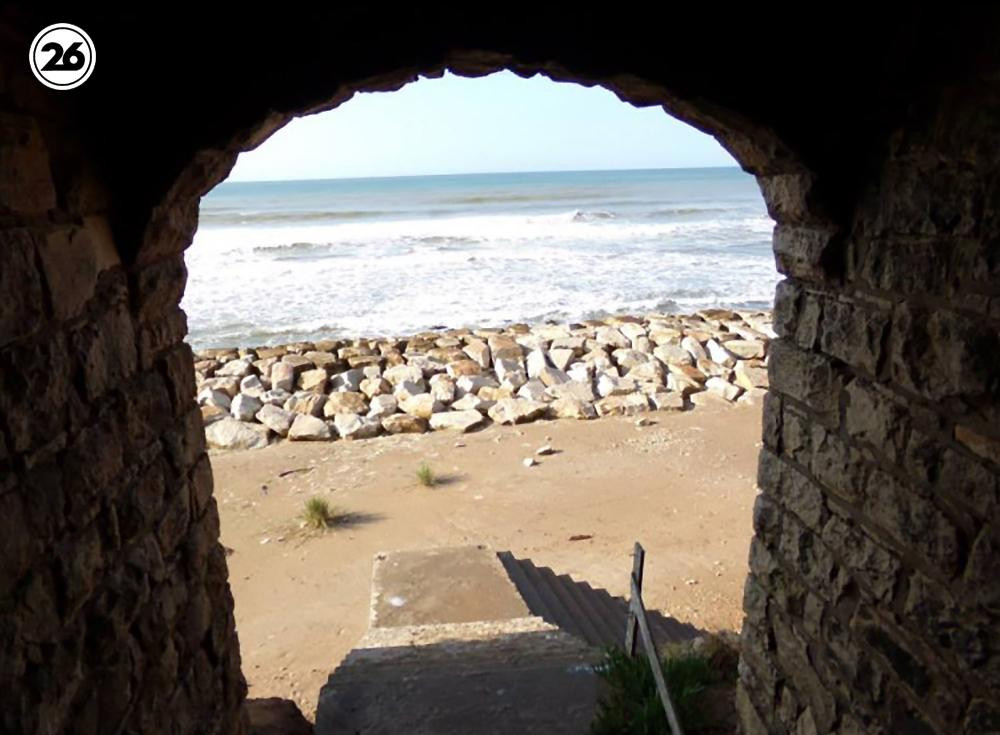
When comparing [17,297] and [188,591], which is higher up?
[17,297]

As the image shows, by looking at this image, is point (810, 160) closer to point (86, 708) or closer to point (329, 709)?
point (86, 708)

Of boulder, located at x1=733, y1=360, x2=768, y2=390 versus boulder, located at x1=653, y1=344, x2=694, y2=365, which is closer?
boulder, located at x1=733, y1=360, x2=768, y2=390

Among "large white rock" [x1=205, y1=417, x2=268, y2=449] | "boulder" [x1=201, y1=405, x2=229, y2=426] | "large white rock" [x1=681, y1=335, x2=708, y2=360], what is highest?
"large white rock" [x1=681, y1=335, x2=708, y2=360]

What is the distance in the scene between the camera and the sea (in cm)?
1855

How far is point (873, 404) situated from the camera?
7.09 feet

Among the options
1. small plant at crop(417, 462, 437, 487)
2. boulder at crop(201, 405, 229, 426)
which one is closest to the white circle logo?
small plant at crop(417, 462, 437, 487)

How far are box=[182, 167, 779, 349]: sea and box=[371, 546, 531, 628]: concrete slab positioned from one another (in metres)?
11.2

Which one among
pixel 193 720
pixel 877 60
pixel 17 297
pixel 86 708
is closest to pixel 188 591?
pixel 193 720

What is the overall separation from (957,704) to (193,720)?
2.25m

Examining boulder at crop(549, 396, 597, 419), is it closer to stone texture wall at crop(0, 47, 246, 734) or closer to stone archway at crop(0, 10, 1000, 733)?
stone archway at crop(0, 10, 1000, 733)

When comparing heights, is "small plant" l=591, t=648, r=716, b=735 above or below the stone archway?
below

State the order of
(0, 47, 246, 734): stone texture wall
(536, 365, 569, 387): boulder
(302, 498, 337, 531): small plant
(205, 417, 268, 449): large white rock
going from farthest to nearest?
(536, 365, 569, 387): boulder < (205, 417, 268, 449): large white rock < (302, 498, 337, 531): small plant < (0, 47, 246, 734): stone texture wall

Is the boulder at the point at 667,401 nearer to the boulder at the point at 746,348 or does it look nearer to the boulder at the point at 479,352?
the boulder at the point at 746,348

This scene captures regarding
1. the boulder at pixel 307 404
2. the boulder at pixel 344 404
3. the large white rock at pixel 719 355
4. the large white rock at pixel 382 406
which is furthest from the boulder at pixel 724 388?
the boulder at pixel 307 404
